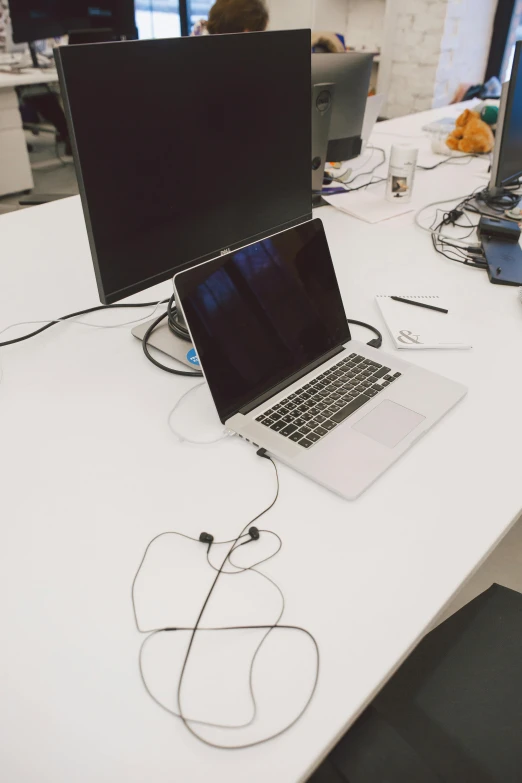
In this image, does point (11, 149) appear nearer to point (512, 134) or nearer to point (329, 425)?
point (512, 134)

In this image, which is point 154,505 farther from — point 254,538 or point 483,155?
point 483,155

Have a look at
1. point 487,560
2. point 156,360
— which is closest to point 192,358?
point 156,360

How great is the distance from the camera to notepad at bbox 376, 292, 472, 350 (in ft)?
3.41

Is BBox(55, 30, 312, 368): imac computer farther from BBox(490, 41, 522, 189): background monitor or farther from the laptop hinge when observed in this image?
BBox(490, 41, 522, 189): background monitor

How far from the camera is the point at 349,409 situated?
33.6 inches

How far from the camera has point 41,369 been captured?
97 centimetres

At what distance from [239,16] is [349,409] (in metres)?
1.86

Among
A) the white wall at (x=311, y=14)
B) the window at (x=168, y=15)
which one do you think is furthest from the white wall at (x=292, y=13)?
the window at (x=168, y=15)

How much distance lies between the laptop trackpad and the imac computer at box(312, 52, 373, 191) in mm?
1030

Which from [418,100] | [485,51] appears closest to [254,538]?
[418,100]

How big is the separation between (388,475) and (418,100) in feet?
14.1

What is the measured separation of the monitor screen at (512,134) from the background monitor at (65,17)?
12.0 feet

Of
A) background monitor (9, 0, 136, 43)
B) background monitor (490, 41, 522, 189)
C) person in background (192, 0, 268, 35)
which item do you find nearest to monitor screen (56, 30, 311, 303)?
background monitor (490, 41, 522, 189)

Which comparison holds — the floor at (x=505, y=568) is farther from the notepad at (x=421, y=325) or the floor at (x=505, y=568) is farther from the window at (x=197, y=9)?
the window at (x=197, y=9)
